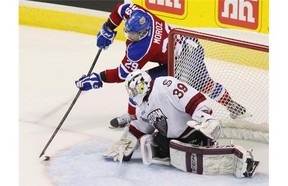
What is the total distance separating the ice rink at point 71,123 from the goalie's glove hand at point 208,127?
0.68 feet

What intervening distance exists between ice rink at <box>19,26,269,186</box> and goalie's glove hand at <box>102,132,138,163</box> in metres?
0.04

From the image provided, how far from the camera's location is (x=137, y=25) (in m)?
5.44

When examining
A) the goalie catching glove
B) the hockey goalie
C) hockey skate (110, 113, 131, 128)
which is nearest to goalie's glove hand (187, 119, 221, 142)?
the hockey goalie

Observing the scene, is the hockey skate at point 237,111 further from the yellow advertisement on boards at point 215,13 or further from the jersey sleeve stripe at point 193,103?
the yellow advertisement on boards at point 215,13

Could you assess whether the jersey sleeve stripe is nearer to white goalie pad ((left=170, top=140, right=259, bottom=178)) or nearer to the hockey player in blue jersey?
white goalie pad ((left=170, top=140, right=259, bottom=178))

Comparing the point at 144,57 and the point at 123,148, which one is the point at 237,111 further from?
the point at 123,148

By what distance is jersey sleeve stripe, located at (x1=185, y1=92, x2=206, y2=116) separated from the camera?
200 inches

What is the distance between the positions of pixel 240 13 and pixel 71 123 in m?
1.34

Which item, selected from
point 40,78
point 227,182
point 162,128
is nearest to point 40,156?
point 162,128

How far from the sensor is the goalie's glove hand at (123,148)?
5.29m

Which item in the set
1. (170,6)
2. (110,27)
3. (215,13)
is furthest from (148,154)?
(170,6)

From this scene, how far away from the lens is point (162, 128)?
5.19 m

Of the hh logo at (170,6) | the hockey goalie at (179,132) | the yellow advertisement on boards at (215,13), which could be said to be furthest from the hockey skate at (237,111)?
the hh logo at (170,6)

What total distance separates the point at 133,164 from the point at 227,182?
1.67 feet
